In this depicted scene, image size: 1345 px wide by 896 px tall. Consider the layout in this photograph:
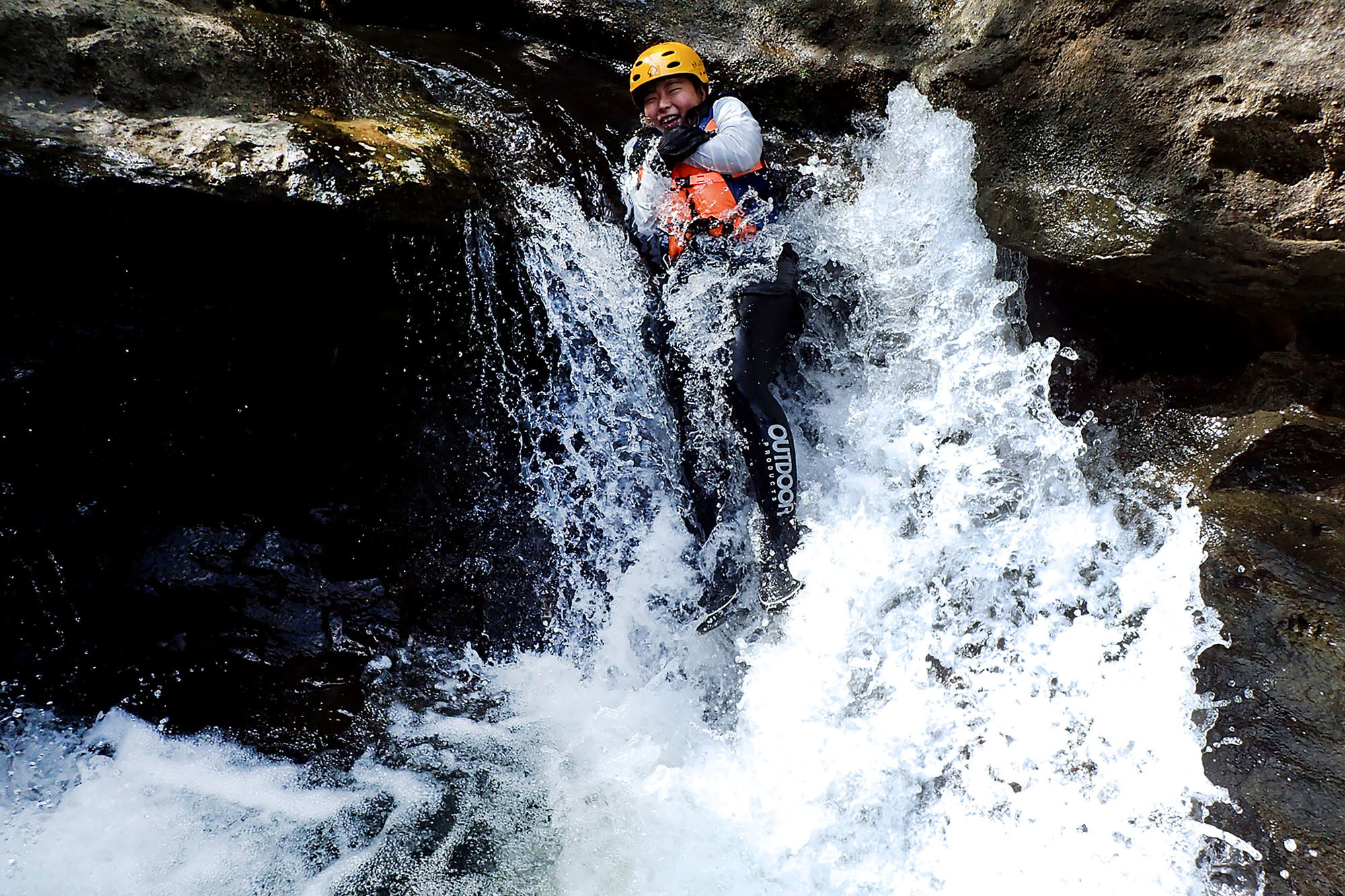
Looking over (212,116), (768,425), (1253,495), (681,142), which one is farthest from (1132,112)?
(212,116)

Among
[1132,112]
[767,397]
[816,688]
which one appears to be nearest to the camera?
[816,688]

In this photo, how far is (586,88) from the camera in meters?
4.81

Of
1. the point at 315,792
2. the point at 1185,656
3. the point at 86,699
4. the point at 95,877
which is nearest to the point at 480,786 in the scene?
the point at 315,792

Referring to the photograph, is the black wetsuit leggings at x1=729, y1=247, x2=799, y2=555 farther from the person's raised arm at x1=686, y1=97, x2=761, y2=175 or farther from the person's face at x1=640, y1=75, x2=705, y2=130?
the person's face at x1=640, y1=75, x2=705, y2=130

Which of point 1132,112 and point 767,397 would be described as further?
point 767,397

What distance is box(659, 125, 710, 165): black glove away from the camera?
148 inches

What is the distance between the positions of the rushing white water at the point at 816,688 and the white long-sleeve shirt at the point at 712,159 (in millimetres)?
242

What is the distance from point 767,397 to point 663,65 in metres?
1.74

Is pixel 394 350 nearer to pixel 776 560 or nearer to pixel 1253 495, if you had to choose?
pixel 776 560

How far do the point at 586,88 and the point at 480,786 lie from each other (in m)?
3.80

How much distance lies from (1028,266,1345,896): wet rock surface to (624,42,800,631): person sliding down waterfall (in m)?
1.25

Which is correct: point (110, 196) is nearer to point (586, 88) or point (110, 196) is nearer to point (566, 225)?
point (566, 225)

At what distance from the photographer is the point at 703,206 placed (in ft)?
12.5

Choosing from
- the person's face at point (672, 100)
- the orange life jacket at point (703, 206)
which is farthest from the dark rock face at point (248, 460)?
the person's face at point (672, 100)
